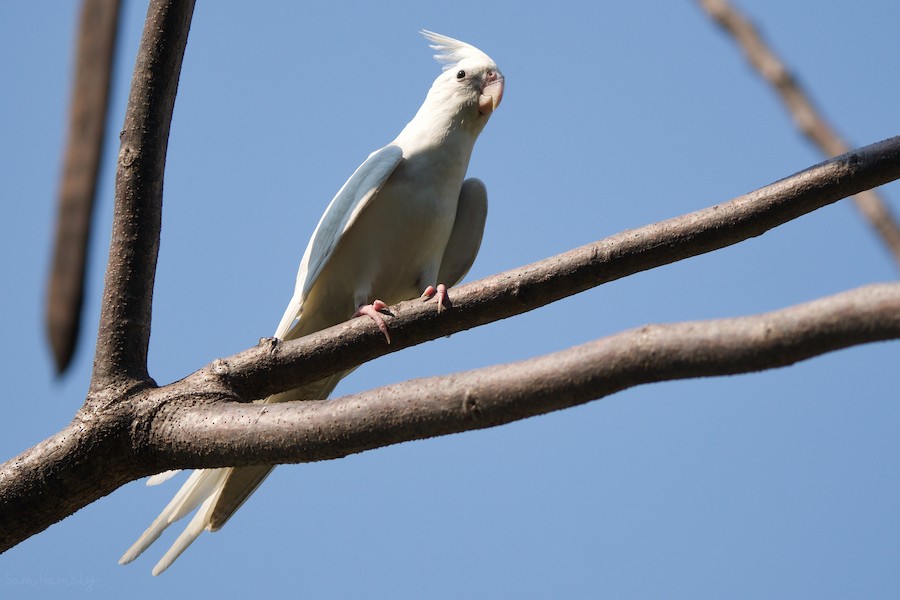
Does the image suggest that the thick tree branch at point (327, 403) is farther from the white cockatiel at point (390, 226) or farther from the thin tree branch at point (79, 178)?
the thin tree branch at point (79, 178)

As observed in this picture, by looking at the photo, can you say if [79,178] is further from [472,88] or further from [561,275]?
[472,88]

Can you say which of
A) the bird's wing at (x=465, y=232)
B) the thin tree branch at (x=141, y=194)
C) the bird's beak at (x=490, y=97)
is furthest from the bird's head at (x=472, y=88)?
the thin tree branch at (x=141, y=194)

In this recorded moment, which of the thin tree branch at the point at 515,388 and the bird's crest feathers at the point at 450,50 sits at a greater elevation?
the bird's crest feathers at the point at 450,50

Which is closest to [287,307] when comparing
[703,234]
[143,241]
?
[143,241]

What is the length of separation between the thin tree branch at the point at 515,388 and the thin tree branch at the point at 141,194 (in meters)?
0.39

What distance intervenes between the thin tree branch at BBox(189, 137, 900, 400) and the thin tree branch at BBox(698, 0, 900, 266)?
147 cm

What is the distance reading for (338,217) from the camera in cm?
430

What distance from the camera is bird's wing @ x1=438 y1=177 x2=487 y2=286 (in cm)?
478

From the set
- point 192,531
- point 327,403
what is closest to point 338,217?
point 192,531

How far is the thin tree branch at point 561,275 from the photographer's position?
270 centimetres

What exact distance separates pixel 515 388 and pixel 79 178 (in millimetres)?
1529

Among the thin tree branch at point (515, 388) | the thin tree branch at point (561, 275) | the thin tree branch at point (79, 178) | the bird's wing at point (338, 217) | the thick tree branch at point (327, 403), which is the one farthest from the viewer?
the bird's wing at point (338, 217)

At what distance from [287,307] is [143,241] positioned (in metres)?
1.39

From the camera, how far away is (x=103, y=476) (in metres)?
2.77
